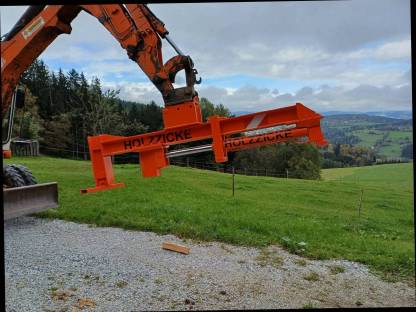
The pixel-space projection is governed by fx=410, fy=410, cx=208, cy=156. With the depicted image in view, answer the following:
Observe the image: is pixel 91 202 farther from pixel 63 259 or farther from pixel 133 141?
pixel 133 141

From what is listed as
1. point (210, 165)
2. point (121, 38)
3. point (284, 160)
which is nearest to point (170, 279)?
point (121, 38)

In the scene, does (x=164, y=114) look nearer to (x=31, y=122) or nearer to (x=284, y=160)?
(x=31, y=122)

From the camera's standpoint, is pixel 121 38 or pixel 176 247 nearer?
pixel 121 38

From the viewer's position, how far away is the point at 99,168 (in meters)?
4.69

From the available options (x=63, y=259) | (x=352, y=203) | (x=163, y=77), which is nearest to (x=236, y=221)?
(x=63, y=259)

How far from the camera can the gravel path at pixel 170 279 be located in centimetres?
415

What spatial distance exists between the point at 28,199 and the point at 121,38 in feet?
11.6

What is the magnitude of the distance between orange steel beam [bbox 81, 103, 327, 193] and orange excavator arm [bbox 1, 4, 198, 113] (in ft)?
1.31

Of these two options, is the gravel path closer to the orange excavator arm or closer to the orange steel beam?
the orange steel beam

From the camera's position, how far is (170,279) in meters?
4.73

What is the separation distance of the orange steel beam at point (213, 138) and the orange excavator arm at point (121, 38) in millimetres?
399

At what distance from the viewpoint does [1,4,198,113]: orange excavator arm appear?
4609 millimetres

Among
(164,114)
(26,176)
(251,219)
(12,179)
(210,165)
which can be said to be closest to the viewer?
(164,114)

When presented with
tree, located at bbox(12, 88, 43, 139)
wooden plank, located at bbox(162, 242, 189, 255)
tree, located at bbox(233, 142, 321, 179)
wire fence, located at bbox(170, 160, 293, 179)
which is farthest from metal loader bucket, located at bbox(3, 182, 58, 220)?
tree, located at bbox(233, 142, 321, 179)
